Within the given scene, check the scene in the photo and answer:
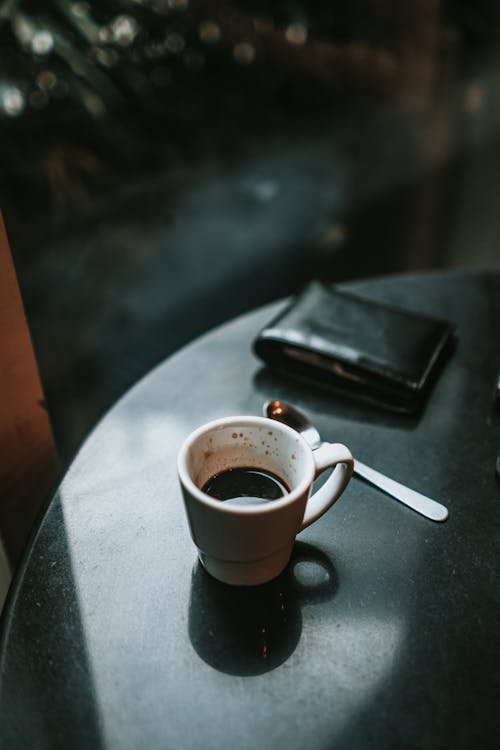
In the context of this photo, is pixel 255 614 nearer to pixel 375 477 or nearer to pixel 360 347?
pixel 375 477

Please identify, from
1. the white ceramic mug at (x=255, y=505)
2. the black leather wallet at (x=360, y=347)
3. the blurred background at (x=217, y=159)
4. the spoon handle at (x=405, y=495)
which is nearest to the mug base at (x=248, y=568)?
the white ceramic mug at (x=255, y=505)

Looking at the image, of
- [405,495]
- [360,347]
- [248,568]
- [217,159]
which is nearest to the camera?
[248,568]

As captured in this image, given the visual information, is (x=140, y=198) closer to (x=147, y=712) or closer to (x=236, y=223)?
(x=236, y=223)

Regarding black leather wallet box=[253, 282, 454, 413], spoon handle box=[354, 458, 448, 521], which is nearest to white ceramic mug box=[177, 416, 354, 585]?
spoon handle box=[354, 458, 448, 521]

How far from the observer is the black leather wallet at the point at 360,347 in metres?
0.84

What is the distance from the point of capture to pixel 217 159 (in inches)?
130

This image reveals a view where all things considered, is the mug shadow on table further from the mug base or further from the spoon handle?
the spoon handle

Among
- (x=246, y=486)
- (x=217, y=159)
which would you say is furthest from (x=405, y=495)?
(x=217, y=159)

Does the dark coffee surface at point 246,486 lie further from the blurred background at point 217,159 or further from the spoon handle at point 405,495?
the blurred background at point 217,159

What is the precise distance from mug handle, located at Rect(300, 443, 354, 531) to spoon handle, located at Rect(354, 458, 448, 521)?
115mm

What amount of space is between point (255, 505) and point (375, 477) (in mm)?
190

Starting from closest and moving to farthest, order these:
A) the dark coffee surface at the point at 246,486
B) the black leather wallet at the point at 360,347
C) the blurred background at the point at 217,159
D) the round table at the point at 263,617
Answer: the round table at the point at 263,617, the dark coffee surface at the point at 246,486, the black leather wallet at the point at 360,347, the blurred background at the point at 217,159

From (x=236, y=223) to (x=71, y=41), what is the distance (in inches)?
42.7

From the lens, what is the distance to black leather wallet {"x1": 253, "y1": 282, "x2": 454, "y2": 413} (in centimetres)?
84
